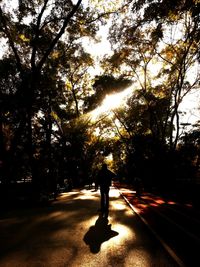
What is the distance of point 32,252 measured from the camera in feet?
18.5

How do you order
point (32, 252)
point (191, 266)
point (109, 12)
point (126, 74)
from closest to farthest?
point (191, 266)
point (32, 252)
point (109, 12)
point (126, 74)

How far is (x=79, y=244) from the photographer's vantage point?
6.38 metres

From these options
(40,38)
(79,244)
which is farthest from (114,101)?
(79,244)

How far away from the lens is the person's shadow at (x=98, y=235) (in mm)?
6312

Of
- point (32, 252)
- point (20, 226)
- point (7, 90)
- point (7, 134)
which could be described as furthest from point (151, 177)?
point (32, 252)

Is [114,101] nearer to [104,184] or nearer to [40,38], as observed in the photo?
[40,38]

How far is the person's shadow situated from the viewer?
631 centimetres

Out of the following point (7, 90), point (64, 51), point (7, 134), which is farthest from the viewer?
point (7, 134)

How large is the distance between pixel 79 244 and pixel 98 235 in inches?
42.9

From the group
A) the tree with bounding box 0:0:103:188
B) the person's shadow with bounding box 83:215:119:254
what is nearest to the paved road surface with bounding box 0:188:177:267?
the person's shadow with bounding box 83:215:119:254

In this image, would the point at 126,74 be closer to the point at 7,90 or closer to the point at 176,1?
the point at 7,90

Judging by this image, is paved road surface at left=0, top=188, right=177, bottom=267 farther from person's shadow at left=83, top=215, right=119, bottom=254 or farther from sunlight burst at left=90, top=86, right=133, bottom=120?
sunlight burst at left=90, top=86, right=133, bottom=120

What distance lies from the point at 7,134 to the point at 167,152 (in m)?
18.5

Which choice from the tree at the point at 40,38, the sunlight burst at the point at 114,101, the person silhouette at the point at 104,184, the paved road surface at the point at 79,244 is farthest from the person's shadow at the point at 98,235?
the sunlight burst at the point at 114,101
